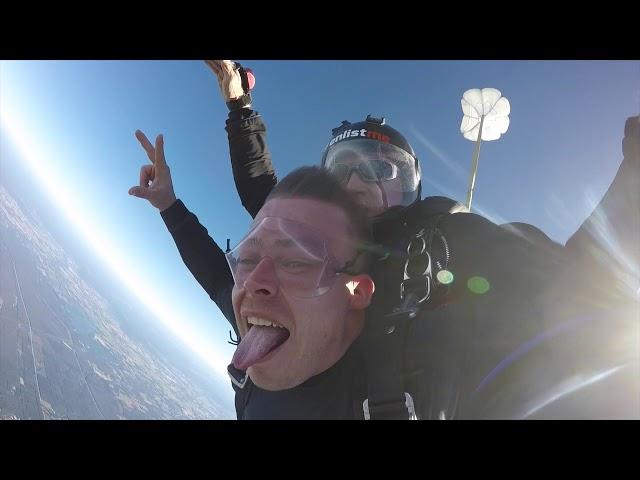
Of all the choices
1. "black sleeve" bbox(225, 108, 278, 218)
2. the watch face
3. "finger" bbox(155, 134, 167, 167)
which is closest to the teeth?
"black sleeve" bbox(225, 108, 278, 218)

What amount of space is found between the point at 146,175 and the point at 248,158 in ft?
1.67

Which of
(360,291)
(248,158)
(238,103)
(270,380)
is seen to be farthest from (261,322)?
(238,103)

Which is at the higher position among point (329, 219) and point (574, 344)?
point (329, 219)

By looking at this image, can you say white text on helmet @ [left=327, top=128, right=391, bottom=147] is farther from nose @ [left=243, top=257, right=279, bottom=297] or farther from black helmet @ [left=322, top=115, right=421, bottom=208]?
nose @ [left=243, top=257, right=279, bottom=297]

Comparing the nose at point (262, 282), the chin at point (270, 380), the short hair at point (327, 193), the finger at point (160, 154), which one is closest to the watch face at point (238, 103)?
the finger at point (160, 154)

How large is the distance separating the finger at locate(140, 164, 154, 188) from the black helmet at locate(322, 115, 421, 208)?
835 millimetres

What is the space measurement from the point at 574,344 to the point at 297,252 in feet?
2.38

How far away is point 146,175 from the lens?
1854mm

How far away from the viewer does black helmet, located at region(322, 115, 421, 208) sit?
158 centimetres

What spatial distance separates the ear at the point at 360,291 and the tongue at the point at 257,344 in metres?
0.22

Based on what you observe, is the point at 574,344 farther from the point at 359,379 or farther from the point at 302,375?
the point at 302,375

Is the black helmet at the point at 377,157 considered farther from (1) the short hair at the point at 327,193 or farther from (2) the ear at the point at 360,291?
(2) the ear at the point at 360,291

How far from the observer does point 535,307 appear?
2.92ft
